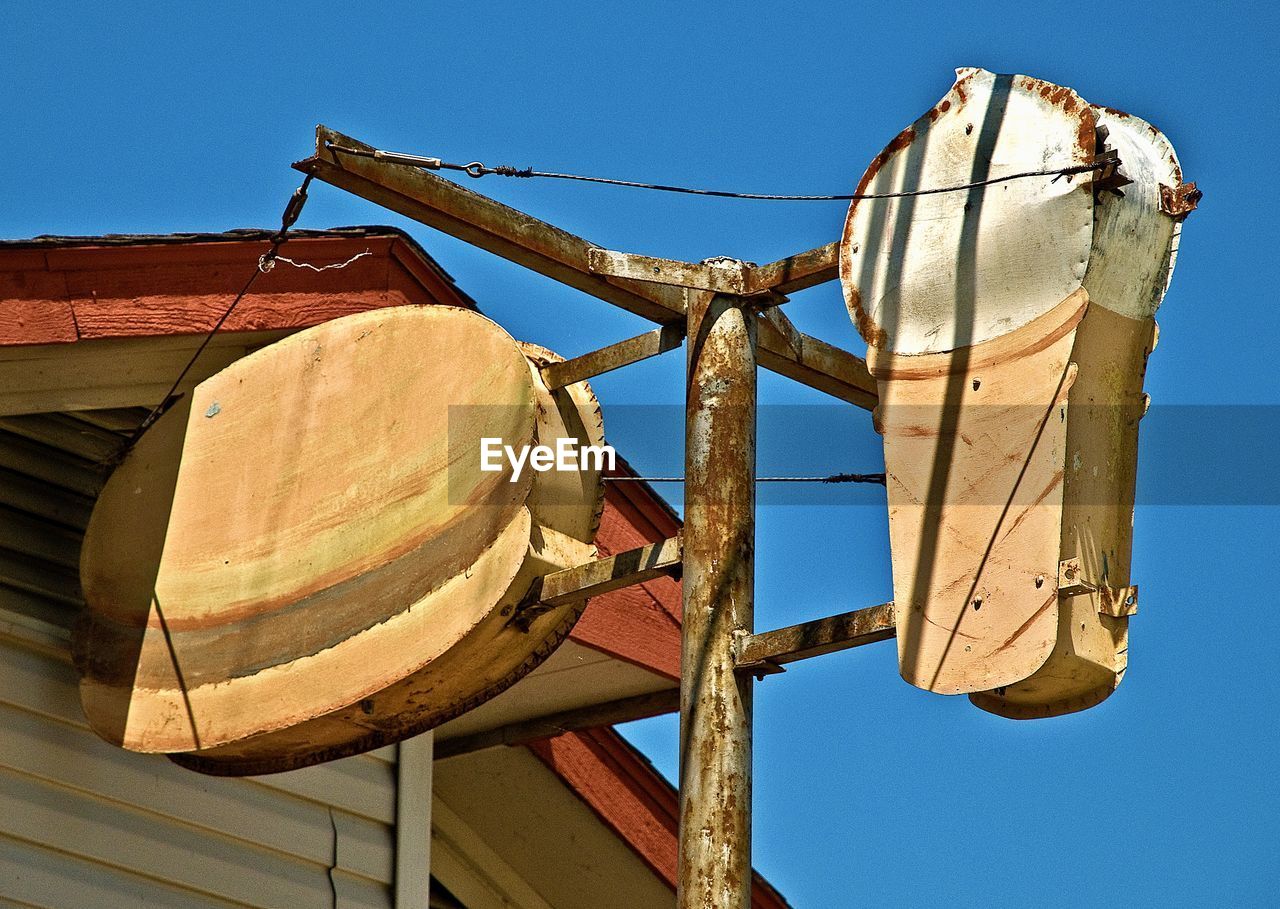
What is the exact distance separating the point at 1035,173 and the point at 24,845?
11.8 ft

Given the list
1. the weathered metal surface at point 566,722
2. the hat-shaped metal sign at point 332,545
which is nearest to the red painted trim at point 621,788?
the weathered metal surface at point 566,722

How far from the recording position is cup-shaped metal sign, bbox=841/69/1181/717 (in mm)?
4574

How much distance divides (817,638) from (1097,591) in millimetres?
672

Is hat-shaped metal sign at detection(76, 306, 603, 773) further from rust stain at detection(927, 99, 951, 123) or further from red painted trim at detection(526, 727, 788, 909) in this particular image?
red painted trim at detection(526, 727, 788, 909)

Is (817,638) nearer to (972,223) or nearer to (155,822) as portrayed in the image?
(972,223)

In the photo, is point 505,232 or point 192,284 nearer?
point 505,232

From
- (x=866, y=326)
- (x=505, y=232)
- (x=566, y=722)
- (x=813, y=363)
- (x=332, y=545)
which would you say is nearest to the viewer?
(x=866, y=326)

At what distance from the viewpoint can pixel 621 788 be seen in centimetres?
814

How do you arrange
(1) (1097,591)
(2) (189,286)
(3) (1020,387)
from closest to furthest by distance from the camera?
(1) (1097,591) < (3) (1020,387) < (2) (189,286)

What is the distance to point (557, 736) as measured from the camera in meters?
7.82
